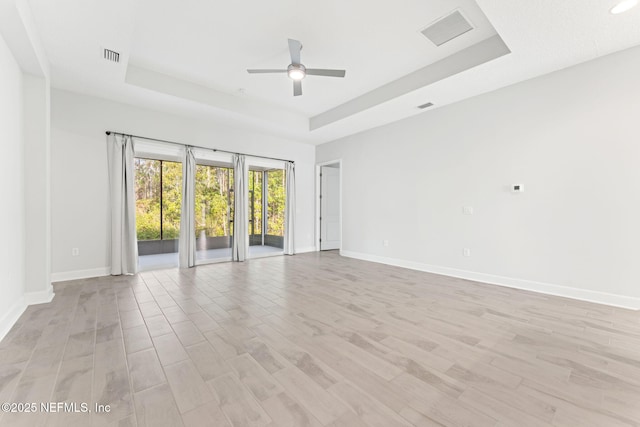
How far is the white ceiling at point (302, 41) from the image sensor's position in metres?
2.70

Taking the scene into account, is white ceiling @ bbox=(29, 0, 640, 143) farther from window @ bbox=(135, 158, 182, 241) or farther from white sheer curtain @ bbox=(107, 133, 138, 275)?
window @ bbox=(135, 158, 182, 241)

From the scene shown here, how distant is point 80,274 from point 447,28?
6.37m

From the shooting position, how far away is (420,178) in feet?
17.2

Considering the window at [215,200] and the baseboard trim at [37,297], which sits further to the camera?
the window at [215,200]

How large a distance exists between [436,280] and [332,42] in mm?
3890

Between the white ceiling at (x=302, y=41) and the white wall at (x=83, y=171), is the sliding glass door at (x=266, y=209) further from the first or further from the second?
the white wall at (x=83, y=171)

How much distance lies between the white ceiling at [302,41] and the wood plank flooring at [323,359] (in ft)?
9.97

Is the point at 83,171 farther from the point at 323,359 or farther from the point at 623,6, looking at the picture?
the point at 623,6

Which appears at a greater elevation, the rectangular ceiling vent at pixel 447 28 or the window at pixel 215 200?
the rectangular ceiling vent at pixel 447 28

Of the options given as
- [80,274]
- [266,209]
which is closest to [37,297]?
[80,274]

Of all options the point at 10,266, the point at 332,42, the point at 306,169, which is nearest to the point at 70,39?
the point at 10,266

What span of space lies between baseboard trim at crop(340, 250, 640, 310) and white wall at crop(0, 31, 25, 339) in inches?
218

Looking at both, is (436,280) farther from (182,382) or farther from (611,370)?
(182,382)

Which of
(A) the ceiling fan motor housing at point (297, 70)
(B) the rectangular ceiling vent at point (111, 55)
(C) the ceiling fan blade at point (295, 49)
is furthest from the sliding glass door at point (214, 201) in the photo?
(C) the ceiling fan blade at point (295, 49)
